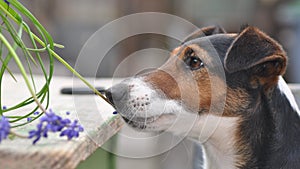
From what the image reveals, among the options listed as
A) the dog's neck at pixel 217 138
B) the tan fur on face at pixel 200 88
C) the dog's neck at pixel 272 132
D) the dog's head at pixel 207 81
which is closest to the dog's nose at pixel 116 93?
the dog's head at pixel 207 81

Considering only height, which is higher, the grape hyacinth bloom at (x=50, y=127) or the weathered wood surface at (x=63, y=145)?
the grape hyacinth bloom at (x=50, y=127)

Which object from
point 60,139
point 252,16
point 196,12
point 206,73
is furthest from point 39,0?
point 60,139

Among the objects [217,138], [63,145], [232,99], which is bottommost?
[217,138]

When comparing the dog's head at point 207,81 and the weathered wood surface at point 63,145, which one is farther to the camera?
the dog's head at point 207,81

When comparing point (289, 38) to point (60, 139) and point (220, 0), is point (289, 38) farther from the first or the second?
point (60, 139)

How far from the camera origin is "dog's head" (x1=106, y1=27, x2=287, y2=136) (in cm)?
133

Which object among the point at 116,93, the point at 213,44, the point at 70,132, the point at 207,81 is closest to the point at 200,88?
the point at 207,81

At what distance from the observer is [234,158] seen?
1482 millimetres

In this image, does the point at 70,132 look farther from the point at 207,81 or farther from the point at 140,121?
the point at 207,81

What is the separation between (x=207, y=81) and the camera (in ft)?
4.67

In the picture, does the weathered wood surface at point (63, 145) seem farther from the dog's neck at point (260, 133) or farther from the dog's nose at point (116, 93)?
the dog's neck at point (260, 133)

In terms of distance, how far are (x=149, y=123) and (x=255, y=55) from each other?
34 centimetres

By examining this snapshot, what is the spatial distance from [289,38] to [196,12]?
134 cm

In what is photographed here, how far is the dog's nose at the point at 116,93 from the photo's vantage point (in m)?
1.27
